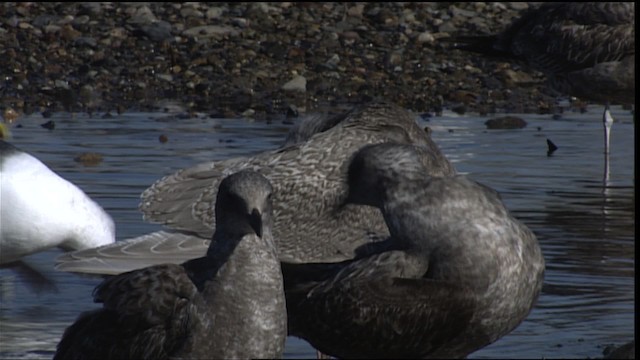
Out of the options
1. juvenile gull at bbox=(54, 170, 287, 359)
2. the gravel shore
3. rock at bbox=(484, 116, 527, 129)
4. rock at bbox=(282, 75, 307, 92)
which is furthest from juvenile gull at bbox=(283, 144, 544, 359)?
rock at bbox=(282, 75, 307, 92)

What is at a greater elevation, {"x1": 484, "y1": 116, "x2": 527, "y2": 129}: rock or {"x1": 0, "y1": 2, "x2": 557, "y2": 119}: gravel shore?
{"x1": 484, "y1": 116, "x2": 527, "y2": 129}: rock

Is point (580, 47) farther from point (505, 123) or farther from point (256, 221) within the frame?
point (256, 221)

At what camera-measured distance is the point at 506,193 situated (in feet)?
41.0

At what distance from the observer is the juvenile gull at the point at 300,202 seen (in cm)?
821

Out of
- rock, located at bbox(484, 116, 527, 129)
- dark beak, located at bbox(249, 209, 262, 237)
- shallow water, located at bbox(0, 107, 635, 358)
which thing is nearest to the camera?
dark beak, located at bbox(249, 209, 262, 237)

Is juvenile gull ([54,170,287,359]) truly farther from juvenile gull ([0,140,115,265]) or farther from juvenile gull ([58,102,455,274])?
juvenile gull ([0,140,115,265])

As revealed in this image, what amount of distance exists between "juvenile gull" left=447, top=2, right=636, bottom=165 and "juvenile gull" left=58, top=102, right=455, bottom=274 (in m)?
6.97

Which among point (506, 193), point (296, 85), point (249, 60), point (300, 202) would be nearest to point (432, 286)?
point (300, 202)

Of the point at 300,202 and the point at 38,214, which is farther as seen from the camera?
the point at 38,214

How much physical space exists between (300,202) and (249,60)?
1252 cm

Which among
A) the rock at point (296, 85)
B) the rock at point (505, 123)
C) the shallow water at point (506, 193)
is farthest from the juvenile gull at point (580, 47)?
the rock at point (296, 85)

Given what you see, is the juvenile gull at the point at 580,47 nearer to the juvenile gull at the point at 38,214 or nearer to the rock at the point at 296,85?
the rock at the point at 296,85

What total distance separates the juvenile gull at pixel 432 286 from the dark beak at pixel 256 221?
0.95 metres

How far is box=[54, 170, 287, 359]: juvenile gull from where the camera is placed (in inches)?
242
